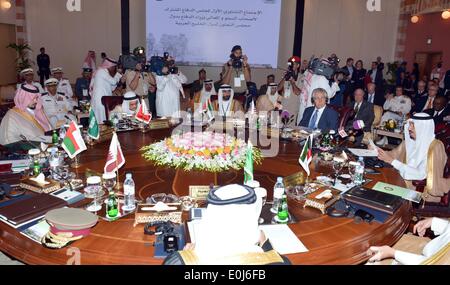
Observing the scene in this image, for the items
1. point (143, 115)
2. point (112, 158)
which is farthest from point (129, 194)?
point (143, 115)

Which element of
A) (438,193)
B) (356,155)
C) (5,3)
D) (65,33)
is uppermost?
(5,3)

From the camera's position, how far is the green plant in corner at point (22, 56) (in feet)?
37.1

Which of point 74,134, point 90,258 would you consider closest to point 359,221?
point 90,258

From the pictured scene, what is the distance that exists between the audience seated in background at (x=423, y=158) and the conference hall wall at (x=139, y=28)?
8.58 metres

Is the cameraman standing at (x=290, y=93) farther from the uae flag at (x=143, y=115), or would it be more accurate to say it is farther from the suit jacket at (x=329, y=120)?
the uae flag at (x=143, y=115)

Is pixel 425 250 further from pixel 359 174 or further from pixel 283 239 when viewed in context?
pixel 283 239

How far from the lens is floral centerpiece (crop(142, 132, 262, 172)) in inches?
126

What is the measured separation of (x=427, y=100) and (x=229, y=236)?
7.08 m

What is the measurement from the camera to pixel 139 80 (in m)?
7.33

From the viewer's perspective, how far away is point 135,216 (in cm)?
225

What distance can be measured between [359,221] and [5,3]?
12.4 metres

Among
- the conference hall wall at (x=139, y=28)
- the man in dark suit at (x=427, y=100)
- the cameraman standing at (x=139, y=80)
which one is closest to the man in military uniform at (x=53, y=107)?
the cameraman standing at (x=139, y=80)

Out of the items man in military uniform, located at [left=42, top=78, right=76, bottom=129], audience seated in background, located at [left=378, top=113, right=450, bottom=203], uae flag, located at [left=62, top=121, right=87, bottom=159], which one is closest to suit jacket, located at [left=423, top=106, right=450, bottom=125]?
audience seated in background, located at [left=378, top=113, right=450, bottom=203]
